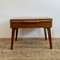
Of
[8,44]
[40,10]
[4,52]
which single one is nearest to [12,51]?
[4,52]

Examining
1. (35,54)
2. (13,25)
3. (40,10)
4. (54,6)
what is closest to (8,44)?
(13,25)

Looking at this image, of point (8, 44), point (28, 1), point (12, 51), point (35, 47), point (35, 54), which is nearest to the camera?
point (35, 54)

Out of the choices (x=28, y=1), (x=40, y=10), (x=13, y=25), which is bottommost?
(x=13, y=25)

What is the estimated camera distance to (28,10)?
9.77 ft

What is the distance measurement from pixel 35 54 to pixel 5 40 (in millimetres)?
976

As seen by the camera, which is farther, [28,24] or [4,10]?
[4,10]

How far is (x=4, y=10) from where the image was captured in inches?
117

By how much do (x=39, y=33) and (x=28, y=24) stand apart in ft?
2.24

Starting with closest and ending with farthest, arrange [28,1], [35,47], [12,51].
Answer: [12,51], [35,47], [28,1]

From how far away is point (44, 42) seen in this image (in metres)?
2.85

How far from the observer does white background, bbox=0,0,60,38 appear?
2.95 metres

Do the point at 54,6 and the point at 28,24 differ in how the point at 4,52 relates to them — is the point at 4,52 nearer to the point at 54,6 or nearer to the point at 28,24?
the point at 28,24

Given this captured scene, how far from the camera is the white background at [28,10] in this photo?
116 inches

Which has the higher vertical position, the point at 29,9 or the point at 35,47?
the point at 29,9
